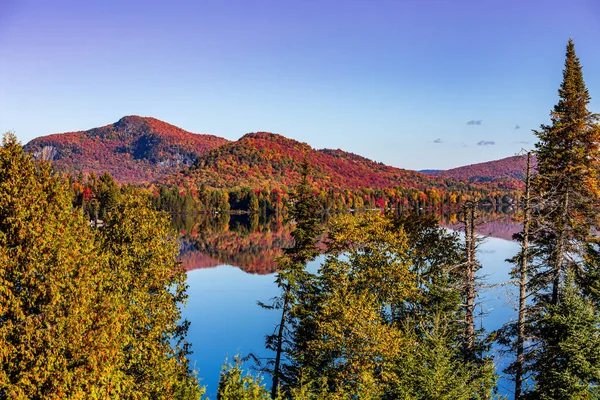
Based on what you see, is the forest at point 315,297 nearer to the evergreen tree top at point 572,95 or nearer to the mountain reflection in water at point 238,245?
the evergreen tree top at point 572,95

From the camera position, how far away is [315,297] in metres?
28.6

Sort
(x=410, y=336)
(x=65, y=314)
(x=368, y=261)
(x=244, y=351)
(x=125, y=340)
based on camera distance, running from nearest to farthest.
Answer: (x=65, y=314), (x=125, y=340), (x=410, y=336), (x=368, y=261), (x=244, y=351)

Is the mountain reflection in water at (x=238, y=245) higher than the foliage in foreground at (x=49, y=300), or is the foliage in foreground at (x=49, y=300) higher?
the foliage in foreground at (x=49, y=300)

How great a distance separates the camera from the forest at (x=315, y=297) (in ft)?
41.9

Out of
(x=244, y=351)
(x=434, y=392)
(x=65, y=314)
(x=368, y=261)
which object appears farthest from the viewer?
(x=244, y=351)

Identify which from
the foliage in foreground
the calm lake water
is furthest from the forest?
the calm lake water

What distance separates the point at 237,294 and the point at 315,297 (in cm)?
3451

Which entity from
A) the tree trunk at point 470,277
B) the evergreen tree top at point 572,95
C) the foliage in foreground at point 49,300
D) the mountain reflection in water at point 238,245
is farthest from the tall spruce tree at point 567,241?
the mountain reflection in water at point 238,245

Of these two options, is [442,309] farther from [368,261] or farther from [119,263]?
[119,263]

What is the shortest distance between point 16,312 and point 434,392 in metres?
15.0

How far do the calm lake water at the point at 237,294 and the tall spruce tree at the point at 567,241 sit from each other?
2331mm

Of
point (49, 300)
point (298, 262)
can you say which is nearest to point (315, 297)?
point (298, 262)

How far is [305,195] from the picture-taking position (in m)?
29.1

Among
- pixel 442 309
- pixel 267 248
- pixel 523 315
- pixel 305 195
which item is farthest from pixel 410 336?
pixel 267 248
